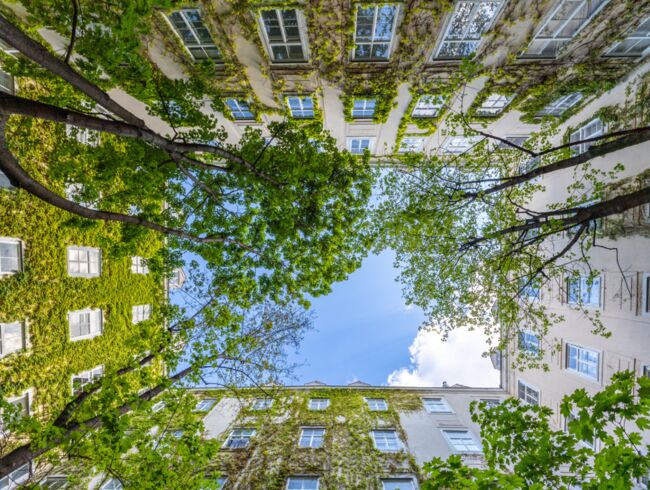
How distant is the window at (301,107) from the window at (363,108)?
2413 mm

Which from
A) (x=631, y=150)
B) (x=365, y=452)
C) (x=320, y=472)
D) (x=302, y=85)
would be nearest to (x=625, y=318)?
(x=631, y=150)

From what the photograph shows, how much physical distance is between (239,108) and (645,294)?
21084 mm

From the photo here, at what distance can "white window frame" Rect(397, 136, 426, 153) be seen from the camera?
20.9 meters

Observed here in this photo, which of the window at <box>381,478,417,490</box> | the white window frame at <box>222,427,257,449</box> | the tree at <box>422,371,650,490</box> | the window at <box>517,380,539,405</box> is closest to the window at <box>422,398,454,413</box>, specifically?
the window at <box>517,380,539,405</box>

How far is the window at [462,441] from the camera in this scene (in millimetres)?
16406

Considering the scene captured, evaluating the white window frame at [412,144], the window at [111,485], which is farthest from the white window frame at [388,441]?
the white window frame at [412,144]

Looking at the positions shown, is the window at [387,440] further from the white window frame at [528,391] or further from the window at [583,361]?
the window at [583,361]

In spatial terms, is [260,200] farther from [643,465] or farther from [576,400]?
[643,465]

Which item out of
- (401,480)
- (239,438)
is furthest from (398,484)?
(239,438)

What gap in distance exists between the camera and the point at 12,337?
13.9 m

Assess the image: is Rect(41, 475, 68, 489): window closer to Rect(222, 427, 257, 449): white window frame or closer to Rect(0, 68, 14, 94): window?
Rect(222, 427, 257, 449): white window frame

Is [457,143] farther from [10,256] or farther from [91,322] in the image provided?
[10,256]

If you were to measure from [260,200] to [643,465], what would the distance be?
12.2m

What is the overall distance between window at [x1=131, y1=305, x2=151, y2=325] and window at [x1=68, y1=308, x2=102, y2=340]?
2.63m
